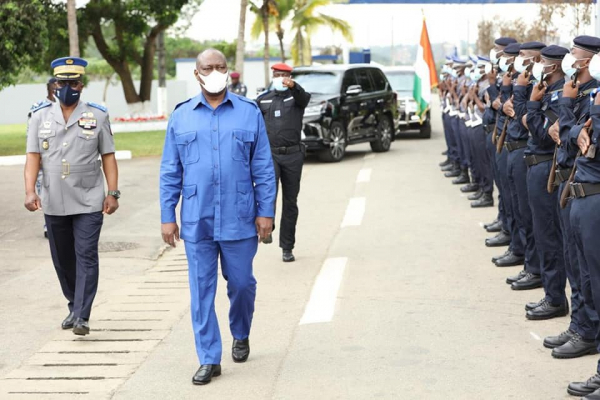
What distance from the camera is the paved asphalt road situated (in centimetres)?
630

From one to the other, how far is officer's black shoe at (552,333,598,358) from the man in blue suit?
2.10 metres

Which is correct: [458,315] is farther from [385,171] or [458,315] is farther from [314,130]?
[314,130]

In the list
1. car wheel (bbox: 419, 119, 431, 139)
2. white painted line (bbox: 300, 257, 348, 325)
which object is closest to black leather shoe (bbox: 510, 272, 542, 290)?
white painted line (bbox: 300, 257, 348, 325)

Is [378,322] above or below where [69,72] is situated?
below

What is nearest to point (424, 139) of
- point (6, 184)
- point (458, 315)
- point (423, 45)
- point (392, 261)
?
point (423, 45)

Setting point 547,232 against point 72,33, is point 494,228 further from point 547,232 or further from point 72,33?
point 72,33

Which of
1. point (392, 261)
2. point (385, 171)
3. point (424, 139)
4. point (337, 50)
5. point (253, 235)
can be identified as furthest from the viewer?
point (337, 50)

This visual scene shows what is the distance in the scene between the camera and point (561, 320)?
310 inches

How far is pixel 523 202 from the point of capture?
8.87 metres

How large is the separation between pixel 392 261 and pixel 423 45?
1279 centimetres

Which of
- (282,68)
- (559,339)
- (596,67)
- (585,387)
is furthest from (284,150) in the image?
(585,387)

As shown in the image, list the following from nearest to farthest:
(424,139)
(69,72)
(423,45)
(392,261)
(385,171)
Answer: (69,72) < (392,261) < (385,171) < (423,45) < (424,139)

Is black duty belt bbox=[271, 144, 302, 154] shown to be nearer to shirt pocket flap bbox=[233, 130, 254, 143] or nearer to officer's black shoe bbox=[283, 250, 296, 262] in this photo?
officer's black shoe bbox=[283, 250, 296, 262]

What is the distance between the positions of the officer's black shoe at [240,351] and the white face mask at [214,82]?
172 centimetres
